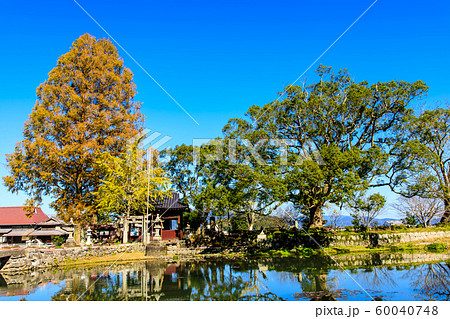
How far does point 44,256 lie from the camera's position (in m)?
17.0

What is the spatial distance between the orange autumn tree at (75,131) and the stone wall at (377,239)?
1912 centimetres

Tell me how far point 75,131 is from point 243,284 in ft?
61.6

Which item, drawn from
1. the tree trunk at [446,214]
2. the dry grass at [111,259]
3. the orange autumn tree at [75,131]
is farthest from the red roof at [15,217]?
the tree trunk at [446,214]

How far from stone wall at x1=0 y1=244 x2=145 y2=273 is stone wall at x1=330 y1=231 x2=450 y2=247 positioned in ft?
53.6

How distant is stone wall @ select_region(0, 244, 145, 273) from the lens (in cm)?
1582

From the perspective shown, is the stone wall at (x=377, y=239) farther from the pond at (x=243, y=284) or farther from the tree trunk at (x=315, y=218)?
the pond at (x=243, y=284)

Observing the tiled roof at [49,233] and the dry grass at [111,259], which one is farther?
the tiled roof at [49,233]

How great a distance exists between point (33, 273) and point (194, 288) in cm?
933

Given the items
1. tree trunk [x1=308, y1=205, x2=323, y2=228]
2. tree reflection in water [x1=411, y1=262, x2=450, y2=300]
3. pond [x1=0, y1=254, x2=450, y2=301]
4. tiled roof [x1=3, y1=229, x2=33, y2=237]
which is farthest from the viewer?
tiled roof [x1=3, y1=229, x2=33, y2=237]

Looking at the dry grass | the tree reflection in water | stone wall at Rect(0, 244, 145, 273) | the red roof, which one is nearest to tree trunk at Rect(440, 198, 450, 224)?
the tree reflection in water

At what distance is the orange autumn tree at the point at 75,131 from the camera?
903 inches

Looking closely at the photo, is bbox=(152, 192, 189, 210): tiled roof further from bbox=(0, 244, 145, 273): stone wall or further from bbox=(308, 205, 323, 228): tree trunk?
bbox=(308, 205, 323, 228): tree trunk
